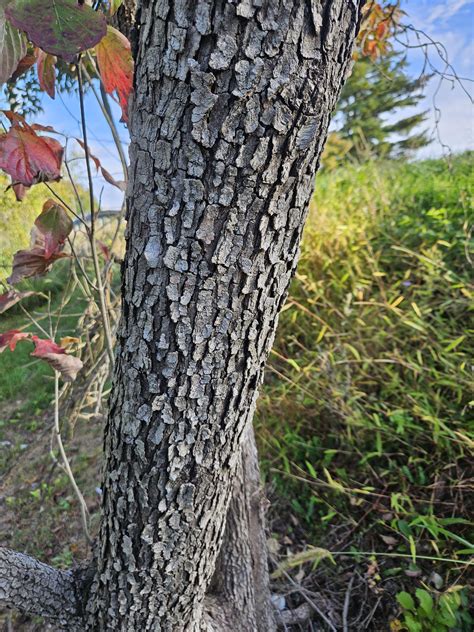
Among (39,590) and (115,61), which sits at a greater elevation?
(115,61)

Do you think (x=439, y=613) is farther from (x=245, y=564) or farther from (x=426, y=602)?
(x=245, y=564)

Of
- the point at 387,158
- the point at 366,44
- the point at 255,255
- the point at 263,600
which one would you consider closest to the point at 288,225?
the point at 255,255

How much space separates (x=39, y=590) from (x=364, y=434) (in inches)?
41.1

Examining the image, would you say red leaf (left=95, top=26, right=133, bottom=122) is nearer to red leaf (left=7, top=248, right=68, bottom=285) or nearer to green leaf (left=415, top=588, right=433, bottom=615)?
red leaf (left=7, top=248, right=68, bottom=285)

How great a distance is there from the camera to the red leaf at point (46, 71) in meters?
0.67

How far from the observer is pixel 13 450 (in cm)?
167

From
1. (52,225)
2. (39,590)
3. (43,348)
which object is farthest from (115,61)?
(39,590)

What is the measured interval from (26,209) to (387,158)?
2.72m

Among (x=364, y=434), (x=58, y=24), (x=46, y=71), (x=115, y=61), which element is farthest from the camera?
(x=364, y=434)

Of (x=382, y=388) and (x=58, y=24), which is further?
(x=382, y=388)

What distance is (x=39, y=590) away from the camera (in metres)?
0.72

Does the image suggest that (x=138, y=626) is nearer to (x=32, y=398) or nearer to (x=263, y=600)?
(x=263, y=600)

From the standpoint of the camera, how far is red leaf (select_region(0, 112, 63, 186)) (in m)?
0.57

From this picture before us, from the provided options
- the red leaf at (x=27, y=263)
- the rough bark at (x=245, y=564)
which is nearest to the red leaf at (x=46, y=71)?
the red leaf at (x=27, y=263)
